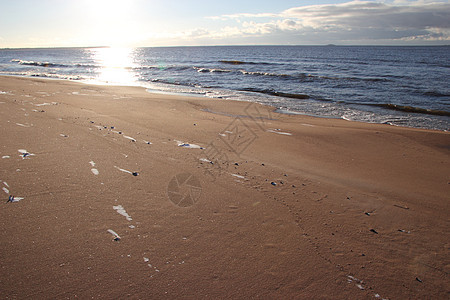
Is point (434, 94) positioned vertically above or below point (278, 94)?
below

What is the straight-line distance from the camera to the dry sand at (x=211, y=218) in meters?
2.29

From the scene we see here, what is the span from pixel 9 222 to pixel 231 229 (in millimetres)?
2330

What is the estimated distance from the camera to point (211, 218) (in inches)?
125

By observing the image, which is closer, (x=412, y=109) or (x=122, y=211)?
→ (x=122, y=211)

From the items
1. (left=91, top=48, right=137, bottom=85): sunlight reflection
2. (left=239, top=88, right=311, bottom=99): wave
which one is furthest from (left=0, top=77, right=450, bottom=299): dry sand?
Result: (left=91, top=48, right=137, bottom=85): sunlight reflection

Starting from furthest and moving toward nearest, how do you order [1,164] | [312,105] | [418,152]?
[312,105] → [418,152] → [1,164]

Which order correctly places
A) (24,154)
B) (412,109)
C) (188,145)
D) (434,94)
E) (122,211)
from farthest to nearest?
(434,94) < (412,109) < (188,145) < (24,154) < (122,211)

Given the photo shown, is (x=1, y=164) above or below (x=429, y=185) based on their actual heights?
above

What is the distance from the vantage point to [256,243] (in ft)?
9.23

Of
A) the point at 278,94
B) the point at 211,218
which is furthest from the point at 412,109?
the point at 211,218

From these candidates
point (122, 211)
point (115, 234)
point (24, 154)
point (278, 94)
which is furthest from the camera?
point (278, 94)

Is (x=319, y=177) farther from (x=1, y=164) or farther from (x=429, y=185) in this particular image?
(x=1, y=164)

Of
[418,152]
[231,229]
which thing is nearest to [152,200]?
[231,229]

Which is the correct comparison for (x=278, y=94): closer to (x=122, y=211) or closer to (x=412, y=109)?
(x=412, y=109)
